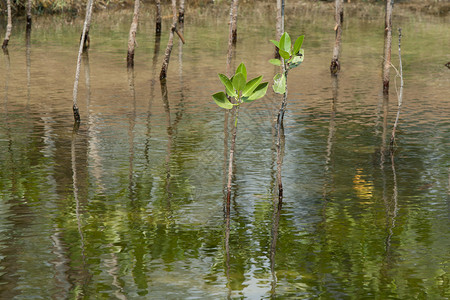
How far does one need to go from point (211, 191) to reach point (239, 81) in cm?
424

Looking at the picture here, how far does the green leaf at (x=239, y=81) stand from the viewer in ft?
37.3

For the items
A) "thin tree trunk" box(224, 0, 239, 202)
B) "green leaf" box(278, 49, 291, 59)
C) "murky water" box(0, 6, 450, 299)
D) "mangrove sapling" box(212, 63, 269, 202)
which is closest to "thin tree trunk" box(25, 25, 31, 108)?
"murky water" box(0, 6, 450, 299)

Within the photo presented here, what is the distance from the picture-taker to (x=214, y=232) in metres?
12.7

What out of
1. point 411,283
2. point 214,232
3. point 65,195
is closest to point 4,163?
point 65,195

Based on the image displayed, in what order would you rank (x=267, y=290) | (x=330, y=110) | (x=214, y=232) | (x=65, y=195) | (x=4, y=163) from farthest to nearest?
(x=330, y=110) → (x=4, y=163) → (x=65, y=195) → (x=214, y=232) → (x=267, y=290)

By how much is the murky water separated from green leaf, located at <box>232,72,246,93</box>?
2.60 meters

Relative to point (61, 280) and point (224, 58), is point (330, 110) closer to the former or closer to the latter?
point (224, 58)

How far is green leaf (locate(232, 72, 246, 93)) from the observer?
1136 cm

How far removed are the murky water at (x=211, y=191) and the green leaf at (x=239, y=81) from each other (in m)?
2.60

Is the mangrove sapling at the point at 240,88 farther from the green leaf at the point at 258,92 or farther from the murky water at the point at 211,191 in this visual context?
the murky water at the point at 211,191

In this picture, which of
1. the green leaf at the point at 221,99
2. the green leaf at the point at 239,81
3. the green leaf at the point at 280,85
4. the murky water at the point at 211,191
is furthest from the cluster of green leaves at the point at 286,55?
the murky water at the point at 211,191

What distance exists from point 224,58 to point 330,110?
1278 cm

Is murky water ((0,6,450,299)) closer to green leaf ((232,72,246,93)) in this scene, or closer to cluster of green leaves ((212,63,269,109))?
cluster of green leaves ((212,63,269,109))

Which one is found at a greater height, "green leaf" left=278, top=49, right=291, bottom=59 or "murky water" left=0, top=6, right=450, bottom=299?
"green leaf" left=278, top=49, right=291, bottom=59
